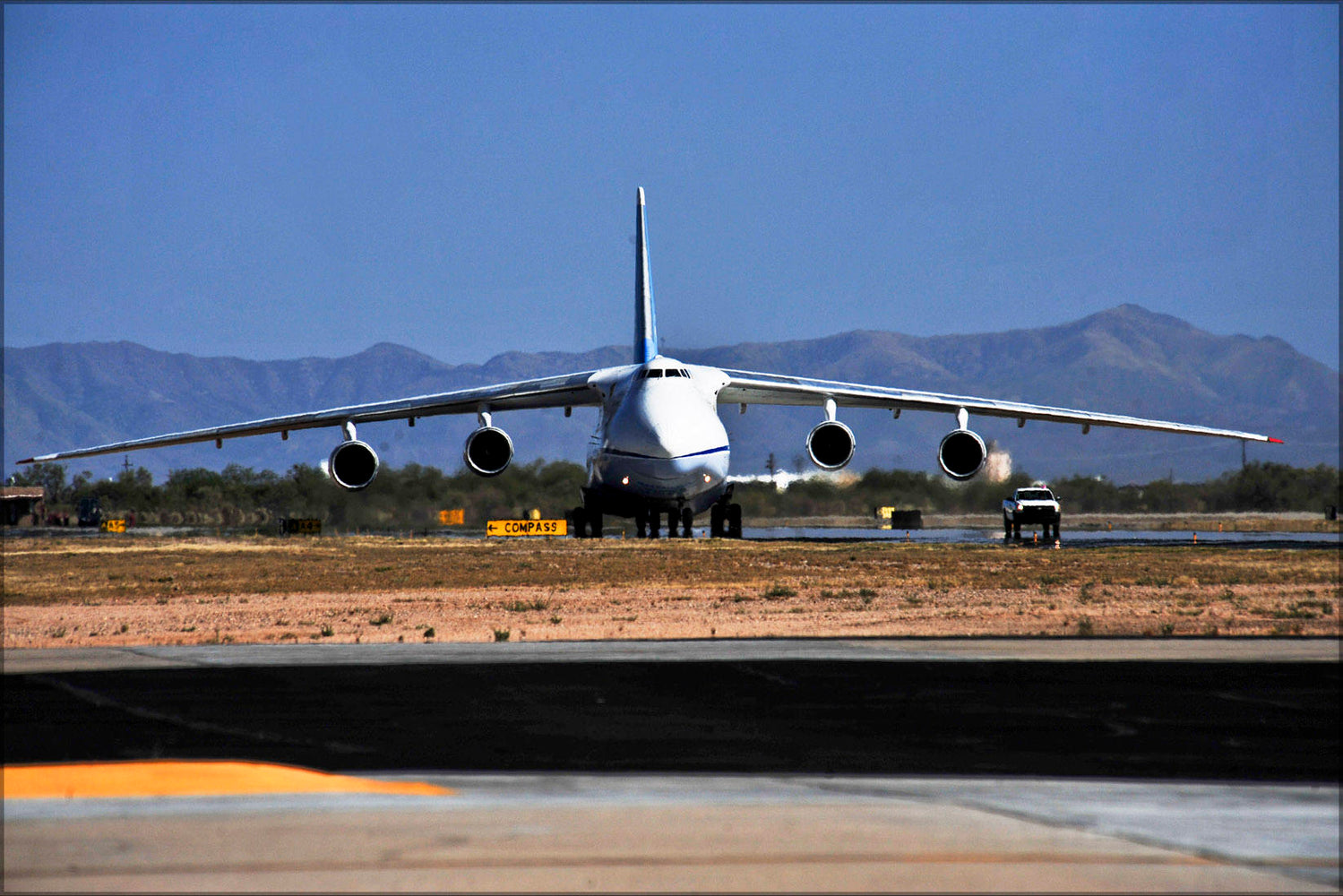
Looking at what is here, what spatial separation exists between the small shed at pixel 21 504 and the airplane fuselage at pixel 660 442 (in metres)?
33.5

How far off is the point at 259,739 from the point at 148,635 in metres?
7.06

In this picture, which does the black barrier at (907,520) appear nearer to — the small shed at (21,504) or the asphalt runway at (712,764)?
the small shed at (21,504)

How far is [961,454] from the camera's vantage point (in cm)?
2764

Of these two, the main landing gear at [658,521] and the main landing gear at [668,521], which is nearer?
the main landing gear at [658,521]

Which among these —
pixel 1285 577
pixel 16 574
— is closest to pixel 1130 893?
pixel 1285 577

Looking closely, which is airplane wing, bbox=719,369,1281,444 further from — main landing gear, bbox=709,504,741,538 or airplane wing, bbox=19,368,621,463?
airplane wing, bbox=19,368,621,463

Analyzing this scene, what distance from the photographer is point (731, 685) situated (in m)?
9.38

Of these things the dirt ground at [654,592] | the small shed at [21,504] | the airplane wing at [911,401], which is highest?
the airplane wing at [911,401]

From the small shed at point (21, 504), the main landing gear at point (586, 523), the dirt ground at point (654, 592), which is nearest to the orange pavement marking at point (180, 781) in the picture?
the dirt ground at point (654, 592)

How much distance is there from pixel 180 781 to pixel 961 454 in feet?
75.7

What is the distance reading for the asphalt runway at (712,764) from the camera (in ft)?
15.5

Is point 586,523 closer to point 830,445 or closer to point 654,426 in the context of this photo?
point 654,426

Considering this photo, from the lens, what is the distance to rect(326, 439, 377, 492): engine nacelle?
92.7 ft

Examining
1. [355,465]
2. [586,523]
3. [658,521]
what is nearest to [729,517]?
[658,521]
